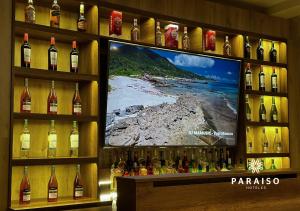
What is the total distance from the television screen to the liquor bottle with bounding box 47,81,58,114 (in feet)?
1.49

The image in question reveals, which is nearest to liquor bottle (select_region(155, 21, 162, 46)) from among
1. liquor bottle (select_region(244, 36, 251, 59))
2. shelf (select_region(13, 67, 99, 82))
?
shelf (select_region(13, 67, 99, 82))

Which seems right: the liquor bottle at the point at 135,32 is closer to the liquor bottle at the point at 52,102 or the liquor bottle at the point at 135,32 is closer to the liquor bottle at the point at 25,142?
the liquor bottle at the point at 52,102

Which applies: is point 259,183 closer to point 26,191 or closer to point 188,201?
point 188,201

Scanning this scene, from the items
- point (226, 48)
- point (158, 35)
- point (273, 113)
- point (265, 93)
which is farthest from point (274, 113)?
point (158, 35)

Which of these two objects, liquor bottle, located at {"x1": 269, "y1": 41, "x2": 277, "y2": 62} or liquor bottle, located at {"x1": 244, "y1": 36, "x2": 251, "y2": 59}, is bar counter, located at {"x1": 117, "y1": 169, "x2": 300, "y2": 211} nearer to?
liquor bottle, located at {"x1": 244, "y1": 36, "x2": 251, "y2": 59}

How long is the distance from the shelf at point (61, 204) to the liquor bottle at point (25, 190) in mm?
44

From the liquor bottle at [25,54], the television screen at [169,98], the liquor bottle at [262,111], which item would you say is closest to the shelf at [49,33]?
the liquor bottle at [25,54]

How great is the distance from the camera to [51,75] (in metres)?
3.16

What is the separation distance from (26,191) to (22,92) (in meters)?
0.80

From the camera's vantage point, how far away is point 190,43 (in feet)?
13.6

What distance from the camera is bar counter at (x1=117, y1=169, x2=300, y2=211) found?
2422 millimetres

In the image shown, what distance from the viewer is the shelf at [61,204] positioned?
9.56 feet

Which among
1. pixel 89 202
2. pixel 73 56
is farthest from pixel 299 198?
pixel 73 56

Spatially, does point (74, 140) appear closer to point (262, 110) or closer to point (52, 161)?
point (52, 161)
